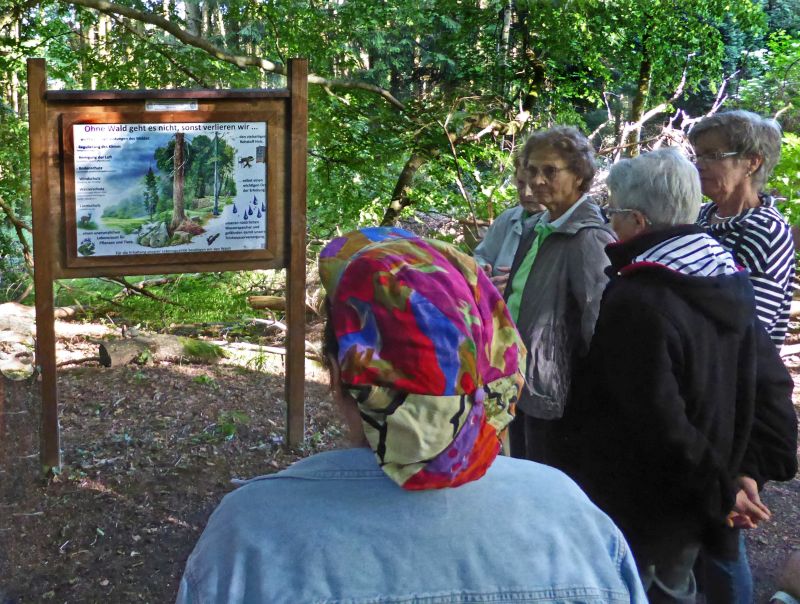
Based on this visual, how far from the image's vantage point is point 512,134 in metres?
8.16

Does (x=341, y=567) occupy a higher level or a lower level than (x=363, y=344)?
lower

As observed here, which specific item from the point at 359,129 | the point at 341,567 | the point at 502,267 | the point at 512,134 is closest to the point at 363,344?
the point at 341,567

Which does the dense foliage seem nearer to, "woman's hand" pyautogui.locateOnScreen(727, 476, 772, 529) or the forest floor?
the forest floor

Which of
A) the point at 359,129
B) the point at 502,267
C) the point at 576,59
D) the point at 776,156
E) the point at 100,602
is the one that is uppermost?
the point at 576,59

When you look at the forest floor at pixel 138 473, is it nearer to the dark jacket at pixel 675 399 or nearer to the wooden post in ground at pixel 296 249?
the wooden post in ground at pixel 296 249

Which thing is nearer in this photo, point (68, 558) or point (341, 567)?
point (341, 567)

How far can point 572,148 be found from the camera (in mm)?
3506

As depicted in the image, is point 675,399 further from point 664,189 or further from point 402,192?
point 402,192

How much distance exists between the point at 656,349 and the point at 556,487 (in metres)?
1.19

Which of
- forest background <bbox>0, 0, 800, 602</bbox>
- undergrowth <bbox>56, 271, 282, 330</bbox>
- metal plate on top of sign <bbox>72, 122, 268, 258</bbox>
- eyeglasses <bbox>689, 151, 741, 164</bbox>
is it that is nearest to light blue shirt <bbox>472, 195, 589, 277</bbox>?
eyeglasses <bbox>689, 151, 741, 164</bbox>

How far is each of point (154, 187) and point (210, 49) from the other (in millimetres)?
2454

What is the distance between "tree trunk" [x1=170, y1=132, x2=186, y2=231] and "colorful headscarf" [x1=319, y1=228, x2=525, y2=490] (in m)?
3.30

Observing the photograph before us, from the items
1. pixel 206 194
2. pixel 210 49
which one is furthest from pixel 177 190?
pixel 210 49

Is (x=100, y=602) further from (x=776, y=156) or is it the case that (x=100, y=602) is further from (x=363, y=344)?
(x=776, y=156)
